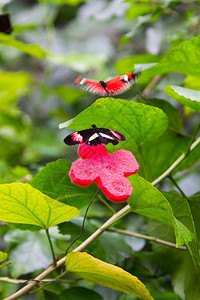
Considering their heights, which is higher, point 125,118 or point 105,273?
point 125,118

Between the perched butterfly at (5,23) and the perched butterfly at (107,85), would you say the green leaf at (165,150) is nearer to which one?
the perched butterfly at (107,85)

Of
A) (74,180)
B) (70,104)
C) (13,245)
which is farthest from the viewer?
(70,104)

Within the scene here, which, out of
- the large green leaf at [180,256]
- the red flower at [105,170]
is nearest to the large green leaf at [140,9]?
the large green leaf at [180,256]

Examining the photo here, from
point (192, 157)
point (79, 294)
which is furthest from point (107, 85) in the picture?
point (79, 294)

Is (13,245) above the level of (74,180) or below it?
below

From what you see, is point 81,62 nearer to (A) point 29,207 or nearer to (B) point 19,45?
(B) point 19,45

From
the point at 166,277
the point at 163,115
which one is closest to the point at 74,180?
the point at 163,115

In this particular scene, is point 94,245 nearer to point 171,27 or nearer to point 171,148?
point 171,148
